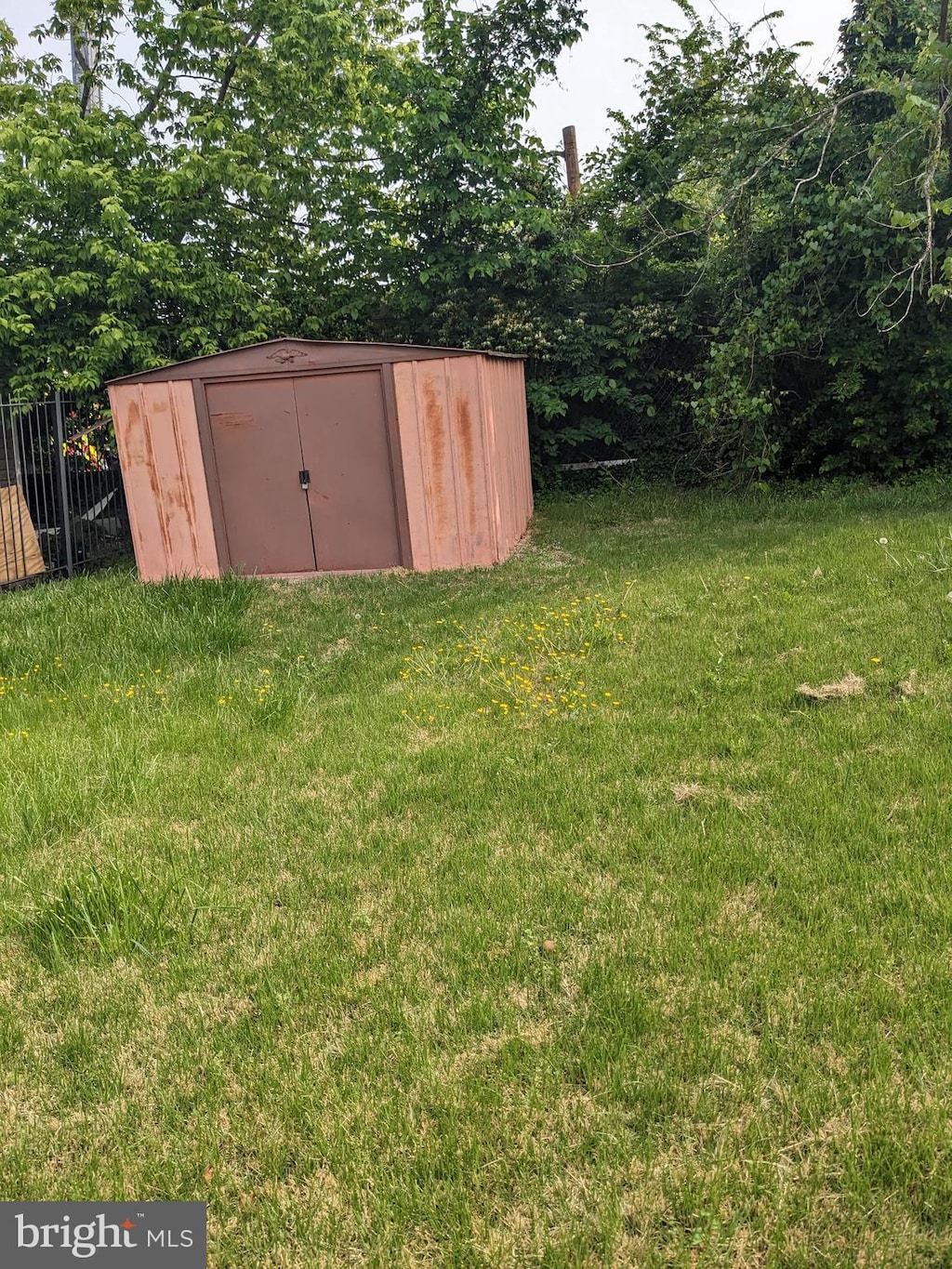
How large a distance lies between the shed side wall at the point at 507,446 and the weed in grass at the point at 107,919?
651cm

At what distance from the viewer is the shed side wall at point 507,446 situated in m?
9.30

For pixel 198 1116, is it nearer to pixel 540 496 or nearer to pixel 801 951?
pixel 801 951

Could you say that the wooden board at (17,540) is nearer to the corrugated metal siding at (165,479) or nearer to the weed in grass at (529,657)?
the corrugated metal siding at (165,479)

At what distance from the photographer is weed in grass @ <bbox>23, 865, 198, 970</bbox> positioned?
3.03 m

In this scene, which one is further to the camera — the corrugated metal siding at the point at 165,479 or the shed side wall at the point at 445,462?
the corrugated metal siding at the point at 165,479

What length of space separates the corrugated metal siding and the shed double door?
24 centimetres

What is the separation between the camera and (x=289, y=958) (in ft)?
9.57

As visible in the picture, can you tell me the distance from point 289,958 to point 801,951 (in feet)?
5.44

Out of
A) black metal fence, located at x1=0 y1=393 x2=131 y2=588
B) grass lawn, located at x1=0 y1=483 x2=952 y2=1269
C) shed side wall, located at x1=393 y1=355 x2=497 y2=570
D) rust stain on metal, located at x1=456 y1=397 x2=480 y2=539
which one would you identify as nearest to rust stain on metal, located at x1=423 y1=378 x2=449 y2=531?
shed side wall, located at x1=393 y1=355 x2=497 y2=570

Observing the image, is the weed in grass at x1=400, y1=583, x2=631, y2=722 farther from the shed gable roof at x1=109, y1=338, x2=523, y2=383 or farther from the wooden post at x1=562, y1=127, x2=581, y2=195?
the wooden post at x1=562, y1=127, x2=581, y2=195

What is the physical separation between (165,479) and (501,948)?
7.97 metres

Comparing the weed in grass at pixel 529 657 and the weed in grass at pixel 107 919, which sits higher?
the weed in grass at pixel 529 657

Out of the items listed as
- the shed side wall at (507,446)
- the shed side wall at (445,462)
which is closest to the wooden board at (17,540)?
the shed side wall at (445,462)

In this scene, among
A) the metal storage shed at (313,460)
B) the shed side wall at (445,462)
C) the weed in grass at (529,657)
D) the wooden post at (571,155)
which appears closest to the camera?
the weed in grass at (529,657)
